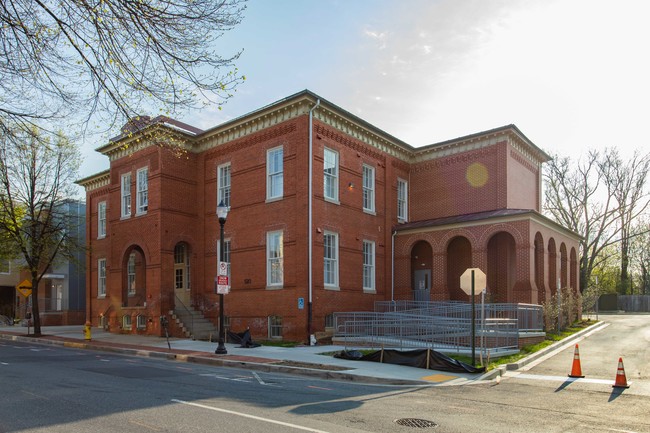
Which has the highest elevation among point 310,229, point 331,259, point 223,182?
point 223,182

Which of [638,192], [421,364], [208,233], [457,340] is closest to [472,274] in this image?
[421,364]

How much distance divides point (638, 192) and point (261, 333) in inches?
1553

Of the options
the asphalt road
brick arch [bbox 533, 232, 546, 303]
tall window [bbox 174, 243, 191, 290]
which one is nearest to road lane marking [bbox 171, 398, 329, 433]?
the asphalt road

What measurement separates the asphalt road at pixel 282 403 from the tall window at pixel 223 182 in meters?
12.8

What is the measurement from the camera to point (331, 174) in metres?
24.1

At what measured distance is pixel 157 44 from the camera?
8383mm

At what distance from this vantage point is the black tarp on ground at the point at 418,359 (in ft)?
45.8

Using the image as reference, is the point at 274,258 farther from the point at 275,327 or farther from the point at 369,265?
the point at 369,265

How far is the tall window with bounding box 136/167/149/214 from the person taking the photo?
1077 inches

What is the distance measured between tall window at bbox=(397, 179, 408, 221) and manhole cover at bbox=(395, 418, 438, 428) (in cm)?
2064

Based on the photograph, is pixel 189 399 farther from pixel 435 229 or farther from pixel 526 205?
pixel 526 205

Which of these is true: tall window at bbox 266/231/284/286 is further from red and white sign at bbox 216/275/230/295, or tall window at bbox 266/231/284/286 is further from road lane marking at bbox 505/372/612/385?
road lane marking at bbox 505/372/612/385

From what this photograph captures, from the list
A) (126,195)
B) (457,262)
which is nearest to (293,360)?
(457,262)

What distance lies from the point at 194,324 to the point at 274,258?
17.1 feet
